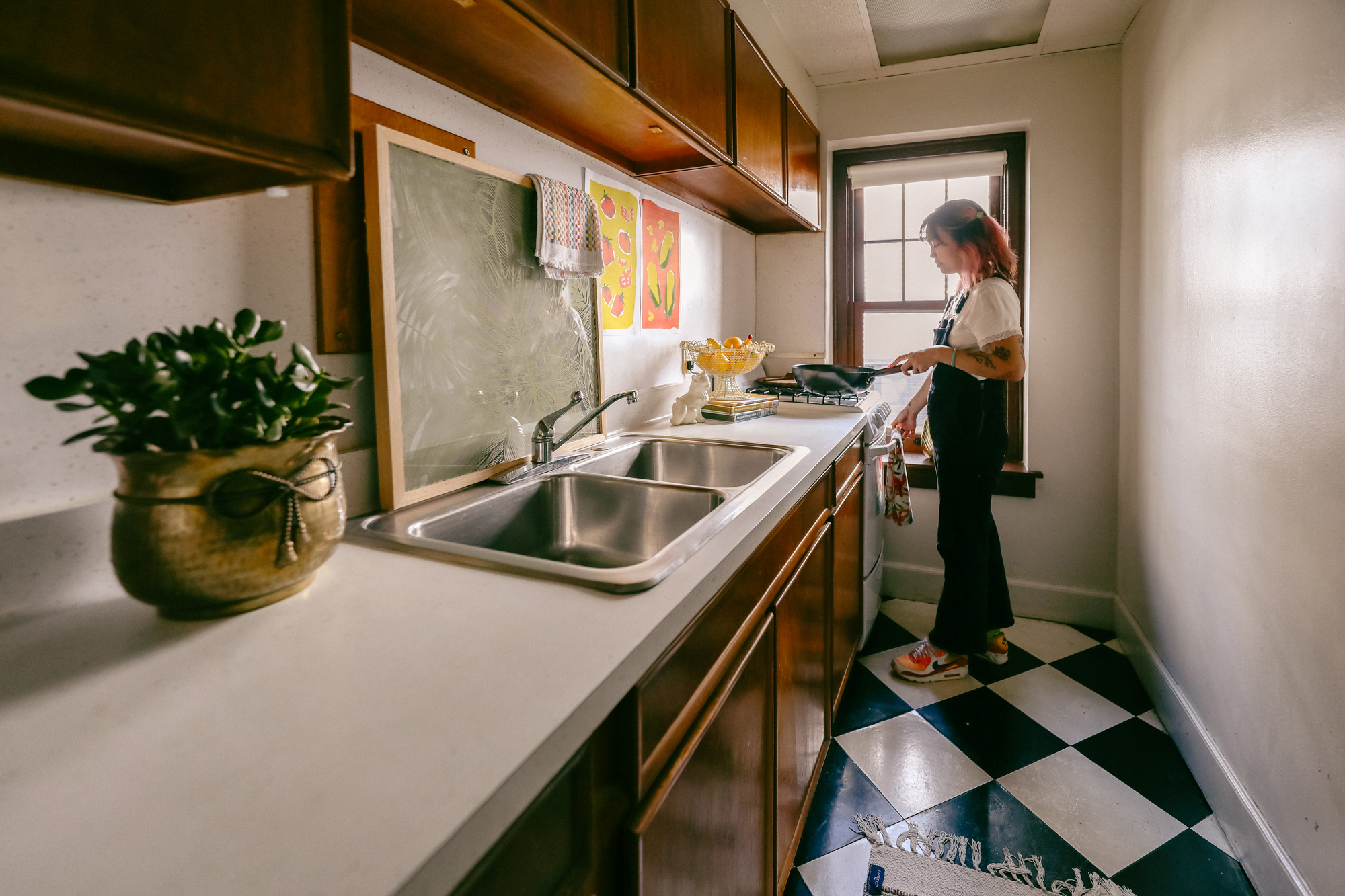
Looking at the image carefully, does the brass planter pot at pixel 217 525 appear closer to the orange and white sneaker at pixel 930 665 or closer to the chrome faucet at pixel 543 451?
the chrome faucet at pixel 543 451

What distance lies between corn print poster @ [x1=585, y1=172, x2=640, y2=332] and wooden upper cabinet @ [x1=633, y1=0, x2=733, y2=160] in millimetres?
341

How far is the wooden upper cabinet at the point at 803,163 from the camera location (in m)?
2.65

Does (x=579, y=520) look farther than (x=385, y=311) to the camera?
Yes

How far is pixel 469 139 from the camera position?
139cm

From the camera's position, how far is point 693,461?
1.86m

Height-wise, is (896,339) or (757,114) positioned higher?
(757,114)

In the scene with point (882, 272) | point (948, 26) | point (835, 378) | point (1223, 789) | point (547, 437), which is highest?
point (948, 26)

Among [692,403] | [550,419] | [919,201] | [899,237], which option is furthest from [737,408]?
[919,201]

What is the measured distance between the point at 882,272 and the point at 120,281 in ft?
10.4

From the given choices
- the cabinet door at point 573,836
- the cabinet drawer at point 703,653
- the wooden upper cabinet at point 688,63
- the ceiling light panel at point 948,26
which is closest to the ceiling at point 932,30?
the ceiling light panel at point 948,26

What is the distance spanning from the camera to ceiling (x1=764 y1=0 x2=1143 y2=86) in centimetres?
252

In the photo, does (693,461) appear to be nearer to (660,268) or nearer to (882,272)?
(660,268)

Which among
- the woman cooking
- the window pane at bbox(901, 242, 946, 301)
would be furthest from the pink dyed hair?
the window pane at bbox(901, 242, 946, 301)

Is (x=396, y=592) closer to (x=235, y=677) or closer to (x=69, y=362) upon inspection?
(x=235, y=677)
